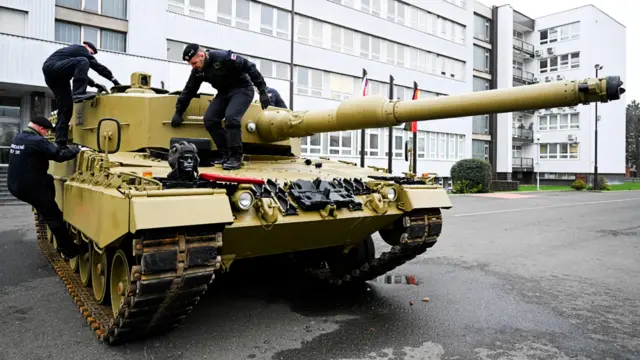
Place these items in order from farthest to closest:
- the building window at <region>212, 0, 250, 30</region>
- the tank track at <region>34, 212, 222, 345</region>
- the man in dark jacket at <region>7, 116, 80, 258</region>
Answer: the building window at <region>212, 0, 250, 30</region>
the man in dark jacket at <region>7, 116, 80, 258</region>
the tank track at <region>34, 212, 222, 345</region>

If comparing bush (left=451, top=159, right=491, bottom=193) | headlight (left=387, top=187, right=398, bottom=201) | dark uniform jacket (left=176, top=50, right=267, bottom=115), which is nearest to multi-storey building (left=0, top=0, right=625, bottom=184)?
bush (left=451, top=159, right=491, bottom=193)

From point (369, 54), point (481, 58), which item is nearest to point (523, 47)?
point (481, 58)

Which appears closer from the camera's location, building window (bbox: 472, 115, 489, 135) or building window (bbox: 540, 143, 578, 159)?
building window (bbox: 472, 115, 489, 135)

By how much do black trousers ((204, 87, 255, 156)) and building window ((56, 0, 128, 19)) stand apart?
53.7ft

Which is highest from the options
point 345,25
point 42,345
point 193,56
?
point 345,25

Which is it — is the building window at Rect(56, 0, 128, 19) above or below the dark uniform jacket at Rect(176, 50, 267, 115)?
above

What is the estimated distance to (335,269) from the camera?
6.70m

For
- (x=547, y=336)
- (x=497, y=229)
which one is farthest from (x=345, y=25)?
(x=547, y=336)

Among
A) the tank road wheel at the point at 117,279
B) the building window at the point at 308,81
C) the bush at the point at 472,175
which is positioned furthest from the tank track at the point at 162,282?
the bush at the point at 472,175

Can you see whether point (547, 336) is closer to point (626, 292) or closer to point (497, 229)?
point (626, 292)

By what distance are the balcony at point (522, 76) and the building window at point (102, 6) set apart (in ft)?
117

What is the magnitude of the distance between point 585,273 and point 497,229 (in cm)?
484

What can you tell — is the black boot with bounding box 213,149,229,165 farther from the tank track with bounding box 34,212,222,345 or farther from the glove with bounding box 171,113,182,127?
the tank track with bounding box 34,212,222,345

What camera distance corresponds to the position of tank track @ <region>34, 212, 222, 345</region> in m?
3.79
